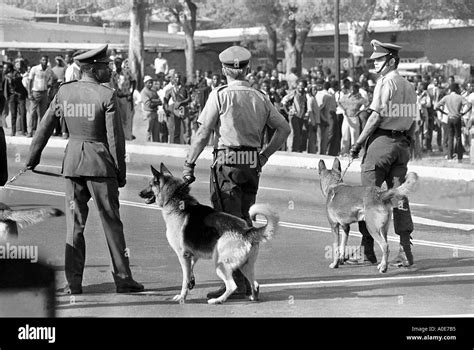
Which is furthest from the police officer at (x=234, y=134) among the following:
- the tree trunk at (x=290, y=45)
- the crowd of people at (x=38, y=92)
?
the tree trunk at (x=290, y=45)

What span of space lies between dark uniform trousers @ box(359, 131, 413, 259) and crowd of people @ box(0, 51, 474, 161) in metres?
12.2

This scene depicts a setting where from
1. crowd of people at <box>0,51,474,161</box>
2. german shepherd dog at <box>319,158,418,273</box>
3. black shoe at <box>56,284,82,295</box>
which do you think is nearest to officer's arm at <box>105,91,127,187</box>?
black shoe at <box>56,284,82,295</box>

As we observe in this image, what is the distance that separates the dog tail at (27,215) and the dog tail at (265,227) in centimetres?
159

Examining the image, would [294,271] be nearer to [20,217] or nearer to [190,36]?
[20,217]

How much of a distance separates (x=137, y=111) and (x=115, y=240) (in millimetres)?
22343

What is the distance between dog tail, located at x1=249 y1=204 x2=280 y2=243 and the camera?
900cm

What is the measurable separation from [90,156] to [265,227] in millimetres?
1639

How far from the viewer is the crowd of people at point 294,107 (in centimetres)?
2453

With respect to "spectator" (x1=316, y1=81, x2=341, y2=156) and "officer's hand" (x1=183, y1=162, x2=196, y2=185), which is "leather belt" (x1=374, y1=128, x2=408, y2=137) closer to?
"officer's hand" (x1=183, y1=162, x2=196, y2=185)

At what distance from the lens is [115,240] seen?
960 centimetres

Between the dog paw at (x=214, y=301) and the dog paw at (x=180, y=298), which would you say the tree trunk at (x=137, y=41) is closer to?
the dog paw at (x=180, y=298)

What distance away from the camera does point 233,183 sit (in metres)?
9.70

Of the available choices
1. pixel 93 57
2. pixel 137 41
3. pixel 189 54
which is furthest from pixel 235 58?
pixel 189 54
